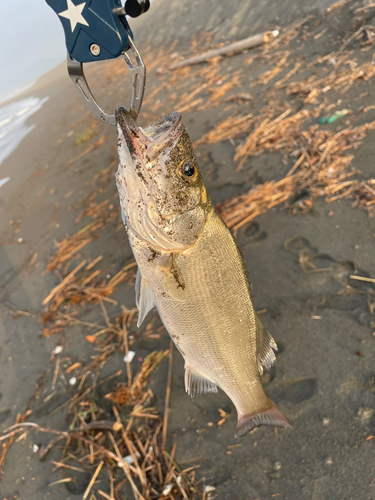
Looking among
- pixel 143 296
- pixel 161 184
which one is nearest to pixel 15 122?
pixel 143 296

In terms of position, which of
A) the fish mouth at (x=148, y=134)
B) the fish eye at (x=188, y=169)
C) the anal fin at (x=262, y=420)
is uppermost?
the fish mouth at (x=148, y=134)

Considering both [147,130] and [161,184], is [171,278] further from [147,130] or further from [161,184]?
[147,130]

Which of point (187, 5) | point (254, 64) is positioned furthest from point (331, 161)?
point (187, 5)

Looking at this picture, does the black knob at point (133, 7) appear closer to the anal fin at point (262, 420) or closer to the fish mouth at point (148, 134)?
the fish mouth at point (148, 134)

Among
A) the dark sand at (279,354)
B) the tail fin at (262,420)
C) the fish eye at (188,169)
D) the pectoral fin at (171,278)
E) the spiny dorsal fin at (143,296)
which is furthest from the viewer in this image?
the dark sand at (279,354)

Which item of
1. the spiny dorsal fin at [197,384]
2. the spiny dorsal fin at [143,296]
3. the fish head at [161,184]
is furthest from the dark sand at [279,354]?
the fish head at [161,184]
